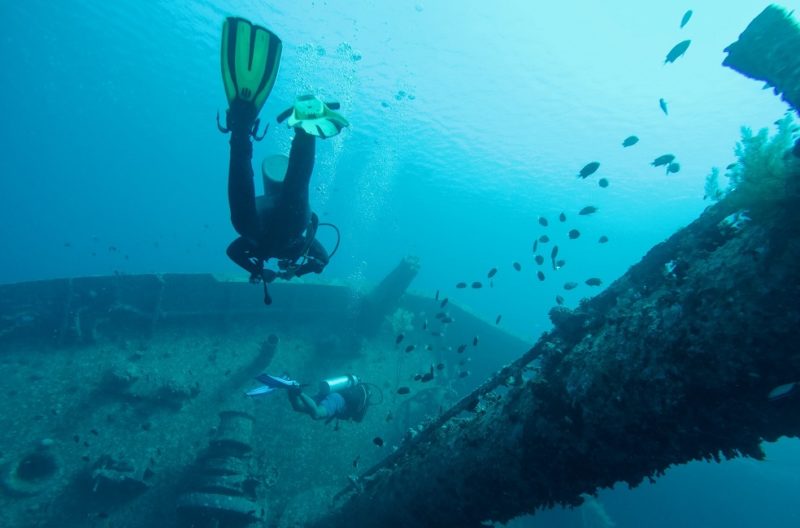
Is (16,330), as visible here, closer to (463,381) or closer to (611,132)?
(463,381)

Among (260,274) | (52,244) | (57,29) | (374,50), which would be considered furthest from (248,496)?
(52,244)

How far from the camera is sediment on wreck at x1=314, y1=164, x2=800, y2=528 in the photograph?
6.05ft

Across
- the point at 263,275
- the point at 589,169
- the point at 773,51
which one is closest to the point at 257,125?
the point at 263,275

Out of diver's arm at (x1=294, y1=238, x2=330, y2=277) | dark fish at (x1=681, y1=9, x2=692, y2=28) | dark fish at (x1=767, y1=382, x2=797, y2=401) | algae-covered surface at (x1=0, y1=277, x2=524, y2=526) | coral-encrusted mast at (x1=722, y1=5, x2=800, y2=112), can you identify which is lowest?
algae-covered surface at (x1=0, y1=277, x2=524, y2=526)

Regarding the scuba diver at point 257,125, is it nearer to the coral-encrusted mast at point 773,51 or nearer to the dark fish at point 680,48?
the coral-encrusted mast at point 773,51

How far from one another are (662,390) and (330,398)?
7.54 metres

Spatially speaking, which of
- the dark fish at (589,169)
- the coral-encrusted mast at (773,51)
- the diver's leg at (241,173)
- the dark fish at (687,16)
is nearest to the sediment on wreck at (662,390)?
the coral-encrusted mast at (773,51)

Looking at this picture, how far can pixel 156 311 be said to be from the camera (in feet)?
43.1

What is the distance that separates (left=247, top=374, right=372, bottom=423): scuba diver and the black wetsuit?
4.03m

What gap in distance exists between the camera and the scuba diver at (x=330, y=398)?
25.9 feet

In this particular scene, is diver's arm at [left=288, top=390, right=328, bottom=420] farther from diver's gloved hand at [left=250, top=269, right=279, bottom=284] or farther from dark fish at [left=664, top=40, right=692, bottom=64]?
dark fish at [left=664, top=40, right=692, bottom=64]

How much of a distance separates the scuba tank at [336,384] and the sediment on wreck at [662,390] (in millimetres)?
5325

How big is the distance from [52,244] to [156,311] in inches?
3822

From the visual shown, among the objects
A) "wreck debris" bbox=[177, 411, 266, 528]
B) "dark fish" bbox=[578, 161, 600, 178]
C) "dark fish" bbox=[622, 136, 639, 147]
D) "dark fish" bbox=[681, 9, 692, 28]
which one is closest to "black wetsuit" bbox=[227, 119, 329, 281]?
"wreck debris" bbox=[177, 411, 266, 528]
